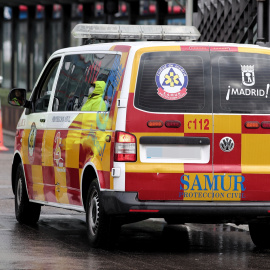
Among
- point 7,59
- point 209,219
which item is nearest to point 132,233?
point 209,219

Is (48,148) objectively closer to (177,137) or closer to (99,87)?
(99,87)

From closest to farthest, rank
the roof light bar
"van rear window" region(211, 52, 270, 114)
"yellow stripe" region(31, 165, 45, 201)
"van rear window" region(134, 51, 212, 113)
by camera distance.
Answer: "van rear window" region(134, 51, 212, 113), "van rear window" region(211, 52, 270, 114), "yellow stripe" region(31, 165, 45, 201), the roof light bar

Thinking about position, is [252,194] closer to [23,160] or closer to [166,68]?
[166,68]

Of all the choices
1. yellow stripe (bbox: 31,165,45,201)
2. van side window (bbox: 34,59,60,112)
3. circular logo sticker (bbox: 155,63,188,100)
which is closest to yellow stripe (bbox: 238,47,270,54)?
circular logo sticker (bbox: 155,63,188,100)

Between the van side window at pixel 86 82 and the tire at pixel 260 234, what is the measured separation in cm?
191

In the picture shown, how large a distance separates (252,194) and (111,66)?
65.4 inches

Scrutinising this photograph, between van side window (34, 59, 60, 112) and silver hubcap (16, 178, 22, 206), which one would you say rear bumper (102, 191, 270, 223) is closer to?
van side window (34, 59, 60, 112)

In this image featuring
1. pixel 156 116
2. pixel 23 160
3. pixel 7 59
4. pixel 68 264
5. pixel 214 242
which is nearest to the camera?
pixel 68 264

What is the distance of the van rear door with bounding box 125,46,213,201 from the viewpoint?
876 cm

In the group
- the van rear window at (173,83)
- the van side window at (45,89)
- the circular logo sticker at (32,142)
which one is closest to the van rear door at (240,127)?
the van rear window at (173,83)

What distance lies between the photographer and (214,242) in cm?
1016

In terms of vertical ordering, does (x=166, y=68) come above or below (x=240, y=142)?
above

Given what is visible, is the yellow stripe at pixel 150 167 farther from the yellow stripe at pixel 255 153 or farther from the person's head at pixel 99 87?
the person's head at pixel 99 87

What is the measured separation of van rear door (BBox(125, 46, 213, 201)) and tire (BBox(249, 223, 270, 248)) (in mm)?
1229
